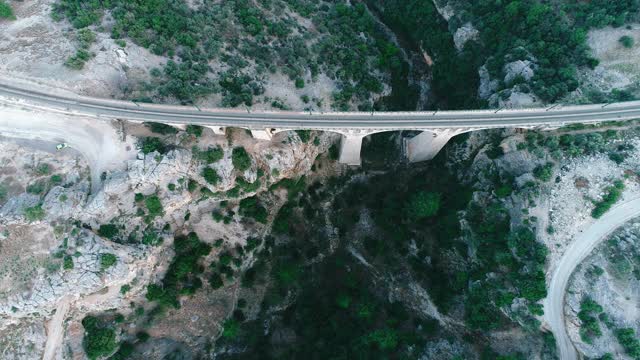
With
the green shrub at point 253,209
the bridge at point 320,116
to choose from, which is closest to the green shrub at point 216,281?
the green shrub at point 253,209

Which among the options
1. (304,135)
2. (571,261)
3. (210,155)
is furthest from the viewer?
(304,135)

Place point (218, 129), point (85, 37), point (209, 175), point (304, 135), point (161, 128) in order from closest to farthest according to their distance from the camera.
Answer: point (85, 37), point (209, 175), point (161, 128), point (218, 129), point (304, 135)

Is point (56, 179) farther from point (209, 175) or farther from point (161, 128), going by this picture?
point (209, 175)

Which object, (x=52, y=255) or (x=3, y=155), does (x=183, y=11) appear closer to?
(x=3, y=155)

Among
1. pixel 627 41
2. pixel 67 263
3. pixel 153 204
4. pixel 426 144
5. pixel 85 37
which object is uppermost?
pixel 627 41

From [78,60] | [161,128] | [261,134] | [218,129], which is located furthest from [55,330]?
[261,134]

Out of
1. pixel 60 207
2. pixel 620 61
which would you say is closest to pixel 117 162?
pixel 60 207

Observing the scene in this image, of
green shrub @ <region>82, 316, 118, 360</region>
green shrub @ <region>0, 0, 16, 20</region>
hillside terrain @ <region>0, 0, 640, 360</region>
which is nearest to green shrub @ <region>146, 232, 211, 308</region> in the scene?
hillside terrain @ <region>0, 0, 640, 360</region>
